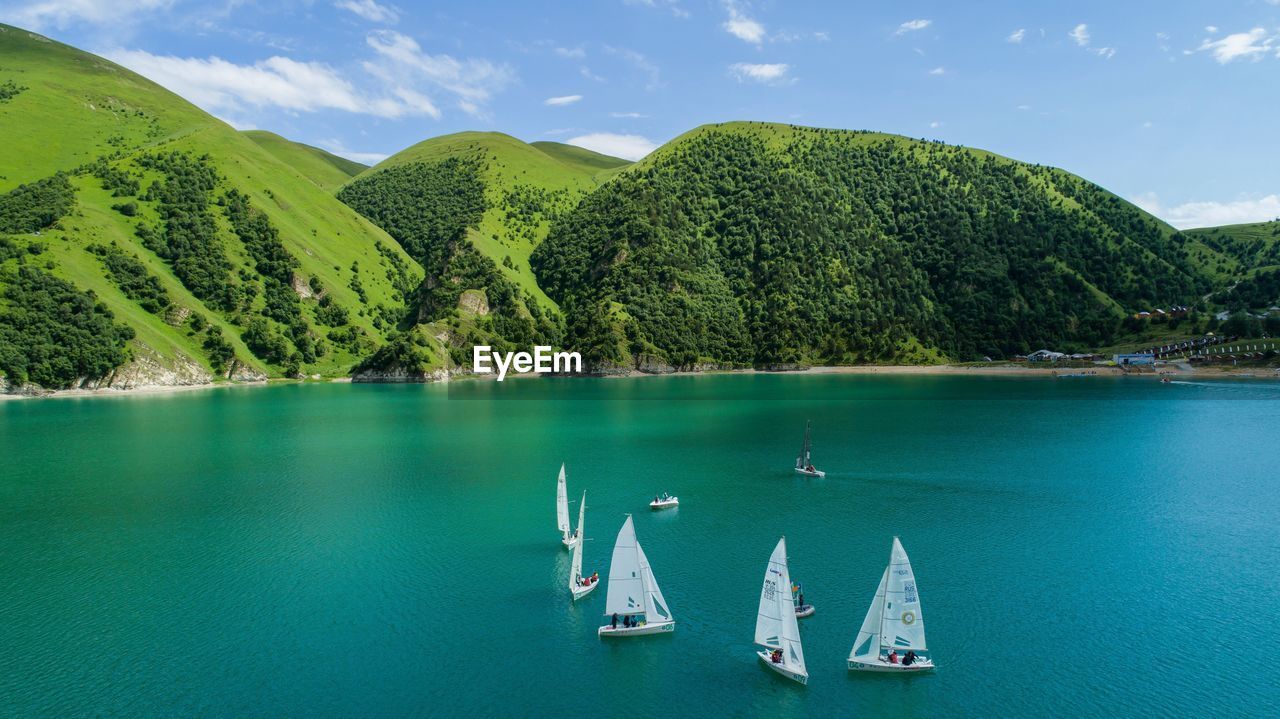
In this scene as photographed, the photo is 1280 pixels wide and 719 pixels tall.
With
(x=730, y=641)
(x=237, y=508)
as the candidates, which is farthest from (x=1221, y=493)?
(x=237, y=508)

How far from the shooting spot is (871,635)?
34969 mm

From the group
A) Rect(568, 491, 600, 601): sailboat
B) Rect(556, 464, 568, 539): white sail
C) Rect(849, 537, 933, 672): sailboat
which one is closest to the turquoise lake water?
Rect(849, 537, 933, 672): sailboat

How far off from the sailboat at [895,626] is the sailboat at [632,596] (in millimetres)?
10438

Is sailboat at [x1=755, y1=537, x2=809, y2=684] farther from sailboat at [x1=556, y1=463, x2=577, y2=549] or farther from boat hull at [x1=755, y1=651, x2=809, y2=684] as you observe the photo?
sailboat at [x1=556, y1=463, x2=577, y2=549]

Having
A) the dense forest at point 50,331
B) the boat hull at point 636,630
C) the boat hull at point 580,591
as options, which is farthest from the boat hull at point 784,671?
the dense forest at point 50,331

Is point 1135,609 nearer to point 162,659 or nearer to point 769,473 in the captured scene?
point 769,473

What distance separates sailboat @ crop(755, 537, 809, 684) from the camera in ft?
110

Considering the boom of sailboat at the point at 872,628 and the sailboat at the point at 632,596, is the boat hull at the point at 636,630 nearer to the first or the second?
the sailboat at the point at 632,596

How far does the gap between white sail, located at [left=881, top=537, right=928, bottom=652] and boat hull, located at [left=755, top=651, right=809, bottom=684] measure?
4415 mm

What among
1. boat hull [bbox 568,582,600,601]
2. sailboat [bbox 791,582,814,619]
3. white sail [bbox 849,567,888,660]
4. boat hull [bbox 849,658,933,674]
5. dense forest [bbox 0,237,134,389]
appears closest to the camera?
boat hull [bbox 849,658,933,674]

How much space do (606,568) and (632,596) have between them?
10950mm

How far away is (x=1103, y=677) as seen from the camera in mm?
34438

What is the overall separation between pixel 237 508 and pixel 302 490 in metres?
7.72

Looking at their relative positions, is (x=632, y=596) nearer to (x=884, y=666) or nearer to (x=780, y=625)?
(x=780, y=625)
